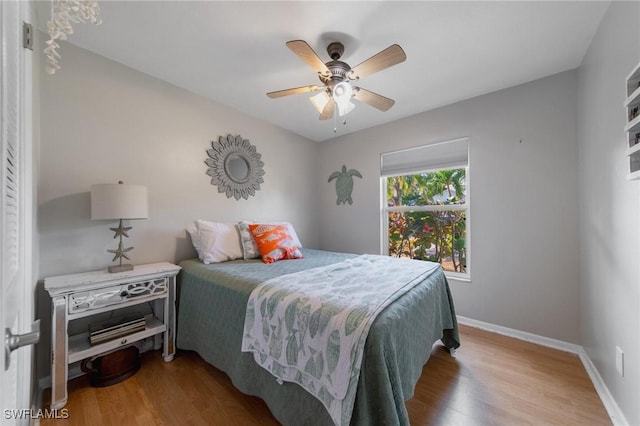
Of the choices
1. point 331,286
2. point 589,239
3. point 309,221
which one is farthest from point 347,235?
point 589,239

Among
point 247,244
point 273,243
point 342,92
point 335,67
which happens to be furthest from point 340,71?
point 247,244

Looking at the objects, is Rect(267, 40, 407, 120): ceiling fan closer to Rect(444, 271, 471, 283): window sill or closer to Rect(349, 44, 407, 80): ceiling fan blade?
Rect(349, 44, 407, 80): ceiling fan blade

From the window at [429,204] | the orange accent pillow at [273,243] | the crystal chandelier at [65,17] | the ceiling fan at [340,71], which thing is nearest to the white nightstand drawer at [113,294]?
the orange accent pillow at [273,243]

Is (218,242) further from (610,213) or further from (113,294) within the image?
(610,213)

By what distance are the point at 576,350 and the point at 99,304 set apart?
3.70 metres

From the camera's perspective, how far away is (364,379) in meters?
1.04

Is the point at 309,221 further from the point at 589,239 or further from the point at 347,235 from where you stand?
the point at 589,239

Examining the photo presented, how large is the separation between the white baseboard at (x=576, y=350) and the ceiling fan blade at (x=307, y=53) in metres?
2.57

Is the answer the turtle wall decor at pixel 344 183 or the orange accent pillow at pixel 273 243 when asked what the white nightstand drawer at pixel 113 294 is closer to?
the orange accent pillow at pixel 273 243

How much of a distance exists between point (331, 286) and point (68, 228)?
6.52 ft

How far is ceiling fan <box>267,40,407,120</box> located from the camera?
1512 millimetres

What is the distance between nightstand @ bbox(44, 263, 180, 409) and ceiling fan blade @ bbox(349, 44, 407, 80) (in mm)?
2065

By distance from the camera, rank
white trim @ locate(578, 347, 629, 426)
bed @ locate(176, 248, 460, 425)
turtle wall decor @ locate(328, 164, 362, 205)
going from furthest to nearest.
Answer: turtle wall decor @ locate(328, 164, 362, 205) → white trim @ locate(578, 347, 629, 426) → bed @ locate(176, 248, 460, 425)

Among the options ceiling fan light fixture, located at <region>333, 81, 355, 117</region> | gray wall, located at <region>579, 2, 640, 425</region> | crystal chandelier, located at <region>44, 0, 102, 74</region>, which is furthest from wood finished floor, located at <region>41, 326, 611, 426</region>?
ceiling fan light fixture, located at <region>333, 81, 355, 117</region>
